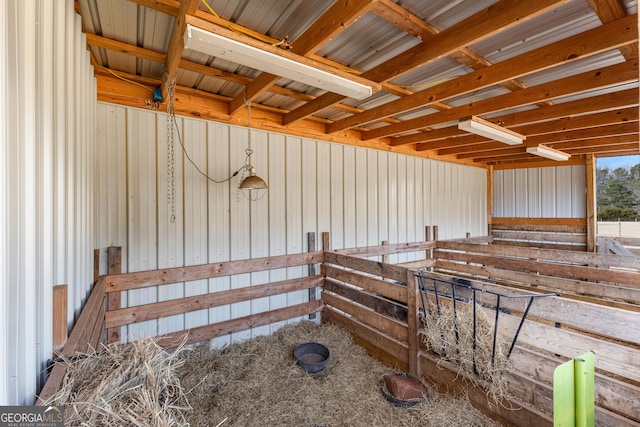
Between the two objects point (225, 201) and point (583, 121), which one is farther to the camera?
point (583, 121)

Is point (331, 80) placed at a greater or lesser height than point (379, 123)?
lesser

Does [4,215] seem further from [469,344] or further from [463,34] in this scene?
[469,344]

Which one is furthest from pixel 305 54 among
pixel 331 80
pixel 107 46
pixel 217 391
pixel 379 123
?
pixel 217 391

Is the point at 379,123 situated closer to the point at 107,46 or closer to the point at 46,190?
the point at 107,46

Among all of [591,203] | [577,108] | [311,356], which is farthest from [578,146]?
[311,356]

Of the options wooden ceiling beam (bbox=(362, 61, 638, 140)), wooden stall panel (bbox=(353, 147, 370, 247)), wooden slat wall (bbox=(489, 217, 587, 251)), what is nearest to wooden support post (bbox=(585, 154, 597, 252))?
wooden slat wall (bbox=(489, 217, 587, 251))

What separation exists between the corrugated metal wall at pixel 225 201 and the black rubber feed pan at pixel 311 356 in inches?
26.1

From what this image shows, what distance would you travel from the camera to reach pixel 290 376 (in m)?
2.59

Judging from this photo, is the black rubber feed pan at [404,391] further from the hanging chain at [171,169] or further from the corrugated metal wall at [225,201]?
the hanging chain at [171,169]

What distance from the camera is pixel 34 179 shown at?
98cm

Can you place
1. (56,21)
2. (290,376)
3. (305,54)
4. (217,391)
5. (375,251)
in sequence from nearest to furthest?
(56,21)
(305,54)
(217,391)
(290,376)
(375,251)

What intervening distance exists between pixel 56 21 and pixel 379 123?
3.47m

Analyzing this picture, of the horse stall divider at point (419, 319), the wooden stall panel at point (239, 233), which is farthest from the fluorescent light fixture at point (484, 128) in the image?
the wooden stall panel at point (239, 233)

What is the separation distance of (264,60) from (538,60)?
190 cm
